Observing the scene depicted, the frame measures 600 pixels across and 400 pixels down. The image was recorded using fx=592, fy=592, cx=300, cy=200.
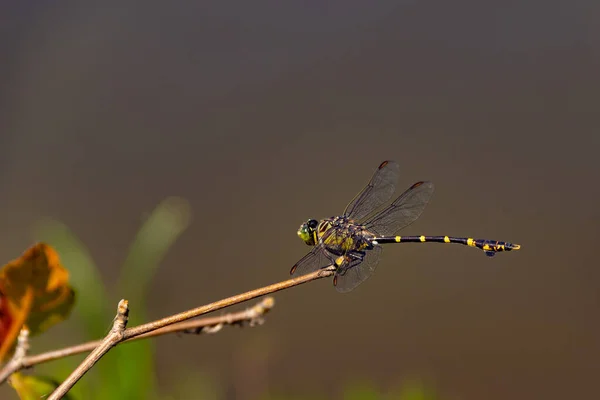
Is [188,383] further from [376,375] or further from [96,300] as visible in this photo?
[376,375]

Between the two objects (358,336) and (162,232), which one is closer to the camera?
(162,232)

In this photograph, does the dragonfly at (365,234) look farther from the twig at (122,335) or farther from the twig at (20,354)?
the twig at (20,354)

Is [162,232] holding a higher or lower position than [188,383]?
higher

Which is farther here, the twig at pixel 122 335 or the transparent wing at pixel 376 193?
the transparent wing at pixel 376 193

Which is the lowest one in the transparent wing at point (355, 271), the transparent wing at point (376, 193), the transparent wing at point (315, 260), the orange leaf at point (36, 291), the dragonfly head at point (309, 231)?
the orange leaf at point (36, 291)

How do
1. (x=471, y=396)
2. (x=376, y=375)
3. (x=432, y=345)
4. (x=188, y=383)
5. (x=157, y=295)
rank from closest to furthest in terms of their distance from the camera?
(x=188, y=383)
(x=157, y=295)
(x=471, y=396)
(x=376, y=375)
(x=432, y=345)

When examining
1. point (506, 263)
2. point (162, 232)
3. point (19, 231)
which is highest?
point (19, 231)

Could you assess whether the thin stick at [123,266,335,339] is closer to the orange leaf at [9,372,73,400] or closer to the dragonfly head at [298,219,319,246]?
the orange leaf at [9,372,73,400]

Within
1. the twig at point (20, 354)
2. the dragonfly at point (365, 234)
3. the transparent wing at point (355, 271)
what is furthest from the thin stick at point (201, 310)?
the transparent wing at point (355, 271)

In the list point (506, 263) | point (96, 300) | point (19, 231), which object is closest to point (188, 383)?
point (96, 300)
